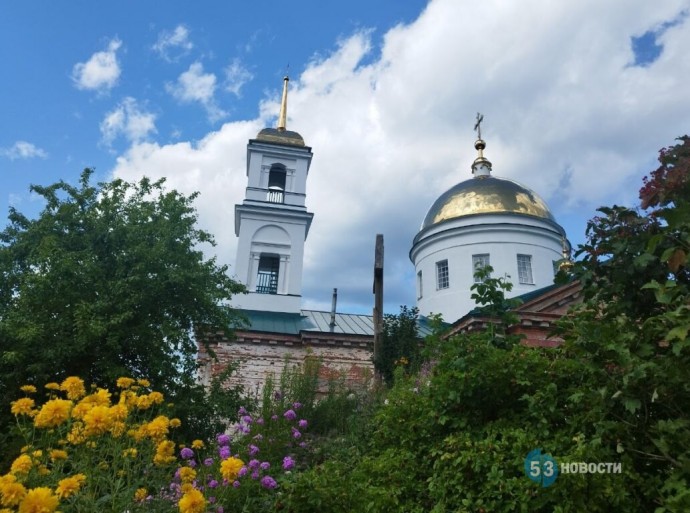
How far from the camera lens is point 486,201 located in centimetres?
2147

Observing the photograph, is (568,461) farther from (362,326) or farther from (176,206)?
(362,326)

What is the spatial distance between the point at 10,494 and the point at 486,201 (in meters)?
21.0

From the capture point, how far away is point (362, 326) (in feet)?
64.6

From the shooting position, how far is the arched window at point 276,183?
74.2ft

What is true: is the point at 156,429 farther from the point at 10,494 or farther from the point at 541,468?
the point at 541,468

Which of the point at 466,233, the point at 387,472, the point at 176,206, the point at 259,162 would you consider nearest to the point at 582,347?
the point at 387,472

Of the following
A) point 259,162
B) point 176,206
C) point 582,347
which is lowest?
point 582,347

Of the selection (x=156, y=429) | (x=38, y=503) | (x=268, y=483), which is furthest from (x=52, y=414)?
(x=268, y=483)

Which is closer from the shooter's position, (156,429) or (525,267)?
(156,429)

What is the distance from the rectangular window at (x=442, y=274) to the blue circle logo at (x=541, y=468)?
18707 mm

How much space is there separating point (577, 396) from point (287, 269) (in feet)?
61.0

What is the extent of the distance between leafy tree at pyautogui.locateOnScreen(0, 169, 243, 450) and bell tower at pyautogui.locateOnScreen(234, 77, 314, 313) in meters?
8.12

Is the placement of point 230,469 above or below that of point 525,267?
below

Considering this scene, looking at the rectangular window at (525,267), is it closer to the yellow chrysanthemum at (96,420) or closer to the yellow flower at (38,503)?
the yellow chrysanthemum at (96,420)
